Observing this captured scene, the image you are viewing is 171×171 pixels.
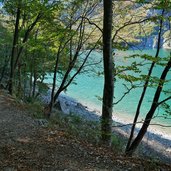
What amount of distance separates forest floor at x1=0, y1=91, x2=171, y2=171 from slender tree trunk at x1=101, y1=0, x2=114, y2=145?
102 cm

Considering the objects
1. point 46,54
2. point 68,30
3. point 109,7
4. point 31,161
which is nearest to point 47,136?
point 31,161

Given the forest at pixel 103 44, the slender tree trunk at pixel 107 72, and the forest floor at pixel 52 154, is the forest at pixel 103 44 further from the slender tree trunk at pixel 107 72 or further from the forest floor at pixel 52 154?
the forest floor at pixel 52 154

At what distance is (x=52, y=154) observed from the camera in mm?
7047

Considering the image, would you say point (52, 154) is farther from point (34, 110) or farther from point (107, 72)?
point (34, 110)

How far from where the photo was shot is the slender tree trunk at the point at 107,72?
787 cm

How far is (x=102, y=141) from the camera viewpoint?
929cm

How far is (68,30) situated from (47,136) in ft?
17.9

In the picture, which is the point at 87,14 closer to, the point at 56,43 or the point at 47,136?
the point at 56,43

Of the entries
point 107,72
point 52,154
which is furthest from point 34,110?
point 52,154

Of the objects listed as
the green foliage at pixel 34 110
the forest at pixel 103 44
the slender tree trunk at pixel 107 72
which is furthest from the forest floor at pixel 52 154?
the green foliage at pixel 34 110

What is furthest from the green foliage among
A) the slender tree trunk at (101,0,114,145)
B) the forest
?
the slender tree trunk at (101,0,114,145)

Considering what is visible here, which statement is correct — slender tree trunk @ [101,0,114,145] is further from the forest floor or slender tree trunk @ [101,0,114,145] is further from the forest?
the forest floor

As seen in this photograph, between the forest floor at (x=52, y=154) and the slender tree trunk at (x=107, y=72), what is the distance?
1019 mm

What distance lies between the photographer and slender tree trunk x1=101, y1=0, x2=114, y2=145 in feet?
25.8
